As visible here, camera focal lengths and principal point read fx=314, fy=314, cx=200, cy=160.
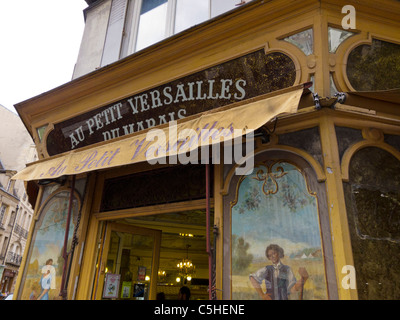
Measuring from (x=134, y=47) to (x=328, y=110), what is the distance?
464 centimetres

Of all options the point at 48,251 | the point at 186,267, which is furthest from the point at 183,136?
the point at 186,267

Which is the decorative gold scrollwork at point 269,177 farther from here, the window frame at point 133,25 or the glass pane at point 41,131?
the glass pane at point 41,131

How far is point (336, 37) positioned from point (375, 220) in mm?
2214

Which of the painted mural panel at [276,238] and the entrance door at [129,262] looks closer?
the painted mural panel at [276,238]

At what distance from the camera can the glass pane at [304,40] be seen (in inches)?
151

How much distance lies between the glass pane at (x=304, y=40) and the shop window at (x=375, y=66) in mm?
496

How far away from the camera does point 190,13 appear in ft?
20.1

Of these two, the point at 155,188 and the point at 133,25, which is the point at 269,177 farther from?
the point at 133,25

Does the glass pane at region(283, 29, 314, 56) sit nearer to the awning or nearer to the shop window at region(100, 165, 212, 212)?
the awning

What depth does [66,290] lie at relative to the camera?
5.13 metres

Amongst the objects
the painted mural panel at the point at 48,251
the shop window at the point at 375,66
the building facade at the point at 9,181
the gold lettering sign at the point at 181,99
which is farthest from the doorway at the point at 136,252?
the building facade at the point at 9,181
